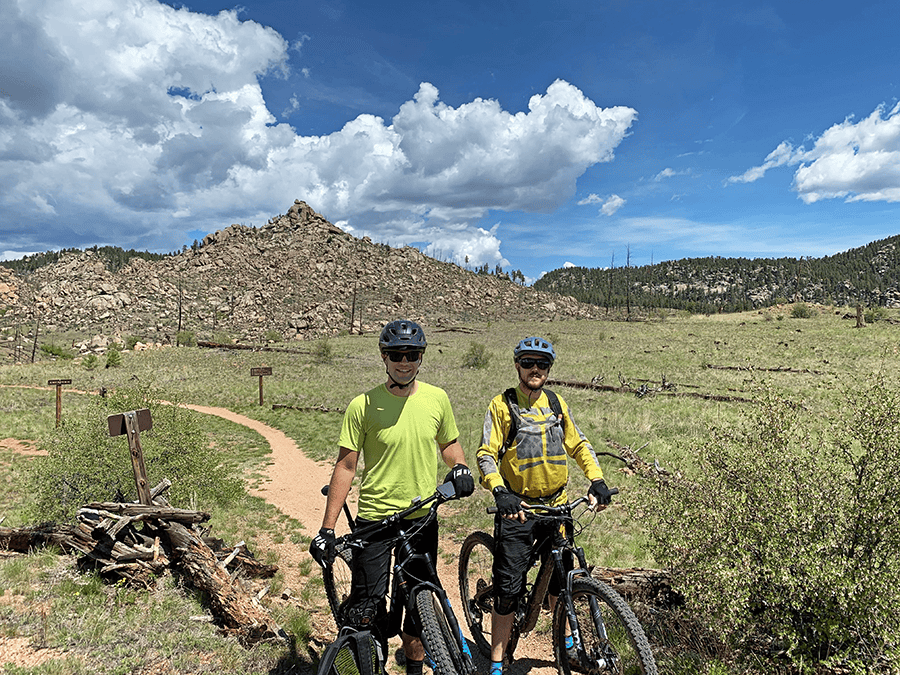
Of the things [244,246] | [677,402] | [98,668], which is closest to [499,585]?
[98,668]

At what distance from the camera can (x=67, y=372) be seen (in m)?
37.1

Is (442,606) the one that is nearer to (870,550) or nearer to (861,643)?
(861,643)

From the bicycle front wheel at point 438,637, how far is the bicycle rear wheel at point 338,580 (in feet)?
2.09

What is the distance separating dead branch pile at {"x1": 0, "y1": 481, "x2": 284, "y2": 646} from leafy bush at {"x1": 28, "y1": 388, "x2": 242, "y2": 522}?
4.19 feet

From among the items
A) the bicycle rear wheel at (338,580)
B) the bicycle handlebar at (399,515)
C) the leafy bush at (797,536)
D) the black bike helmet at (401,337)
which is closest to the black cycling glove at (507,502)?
the bicycle handlebar at (399,515)

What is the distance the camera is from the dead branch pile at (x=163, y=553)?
559cm

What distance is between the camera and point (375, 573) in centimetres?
356

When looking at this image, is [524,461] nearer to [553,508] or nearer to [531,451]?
[531,451]

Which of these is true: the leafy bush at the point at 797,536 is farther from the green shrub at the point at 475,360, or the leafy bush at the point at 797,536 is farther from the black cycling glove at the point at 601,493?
the green shrub at the point at 475,360

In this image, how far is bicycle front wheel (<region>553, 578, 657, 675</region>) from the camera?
3.29 meters

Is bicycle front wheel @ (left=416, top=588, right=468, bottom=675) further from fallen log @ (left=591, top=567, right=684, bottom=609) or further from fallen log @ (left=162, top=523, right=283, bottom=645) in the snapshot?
fallen log @ (left=162, top=523, right=283, bottom=645)

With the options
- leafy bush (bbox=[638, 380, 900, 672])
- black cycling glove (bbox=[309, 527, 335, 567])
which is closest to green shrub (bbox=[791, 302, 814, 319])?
leafy bush (bbox=[638, 380, 900, 672])

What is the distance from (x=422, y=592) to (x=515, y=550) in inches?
38.1

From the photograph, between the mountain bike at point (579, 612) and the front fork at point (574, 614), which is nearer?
the mountain bike at point (579, 612)
